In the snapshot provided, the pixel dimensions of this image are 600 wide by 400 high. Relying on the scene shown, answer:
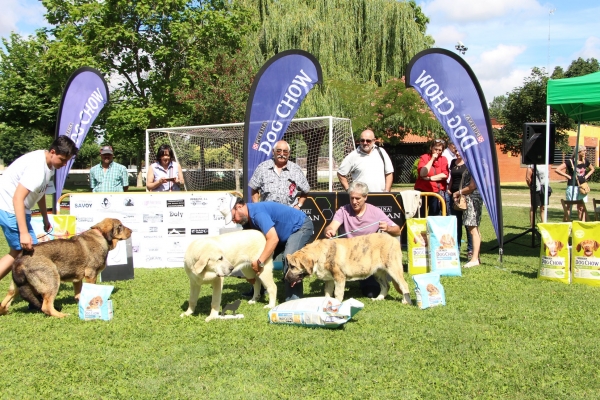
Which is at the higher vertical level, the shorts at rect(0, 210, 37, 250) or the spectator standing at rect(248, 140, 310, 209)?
the spectator standing at rect(248, 140, 310, 209)

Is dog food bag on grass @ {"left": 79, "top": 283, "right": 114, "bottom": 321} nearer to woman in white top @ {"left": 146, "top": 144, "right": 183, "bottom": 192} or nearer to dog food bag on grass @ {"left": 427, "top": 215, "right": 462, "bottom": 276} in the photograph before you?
woman in white top @ {"left": 146, "top": 144, "right": 183, "bottom": 192}

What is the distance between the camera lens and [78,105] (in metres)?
9.77

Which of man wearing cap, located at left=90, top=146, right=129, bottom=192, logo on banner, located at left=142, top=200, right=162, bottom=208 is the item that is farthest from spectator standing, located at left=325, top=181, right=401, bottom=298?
man wearing cap, located at left=90, top=146, right=129, bottom=192

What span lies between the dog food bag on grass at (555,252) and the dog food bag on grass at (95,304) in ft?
18.2

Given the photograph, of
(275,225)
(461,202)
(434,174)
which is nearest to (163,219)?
(275,225)

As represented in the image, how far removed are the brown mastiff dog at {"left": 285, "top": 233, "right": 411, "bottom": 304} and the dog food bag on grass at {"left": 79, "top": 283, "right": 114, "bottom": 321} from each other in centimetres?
188

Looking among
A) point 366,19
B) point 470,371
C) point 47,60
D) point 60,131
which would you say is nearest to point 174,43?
point 47,60

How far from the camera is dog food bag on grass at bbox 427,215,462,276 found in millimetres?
7297

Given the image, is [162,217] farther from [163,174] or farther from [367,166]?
[367,166]

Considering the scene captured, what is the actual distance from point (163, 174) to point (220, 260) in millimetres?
4351

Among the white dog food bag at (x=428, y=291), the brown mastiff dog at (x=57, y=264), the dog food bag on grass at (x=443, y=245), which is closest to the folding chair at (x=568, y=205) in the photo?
the dog food bag on grass at (x=443, y=245)

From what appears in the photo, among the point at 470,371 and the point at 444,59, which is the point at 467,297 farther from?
the point at 444,59

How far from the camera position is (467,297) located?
243 inches

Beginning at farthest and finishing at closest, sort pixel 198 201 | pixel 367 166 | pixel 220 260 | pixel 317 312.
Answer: pixel 198 201
pixel 367 166
pixel 220 260
pixel 317 312
